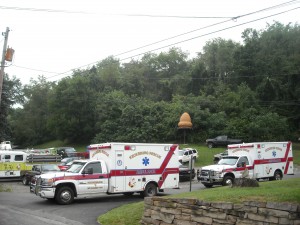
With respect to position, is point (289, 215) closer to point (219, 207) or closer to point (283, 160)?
point (219, 207)

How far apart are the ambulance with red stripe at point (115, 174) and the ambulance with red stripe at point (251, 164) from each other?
3.75 meters

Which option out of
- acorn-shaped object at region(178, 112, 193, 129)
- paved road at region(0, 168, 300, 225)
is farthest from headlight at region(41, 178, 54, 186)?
acorn-shaped object at region(178, 112, 193, 129)

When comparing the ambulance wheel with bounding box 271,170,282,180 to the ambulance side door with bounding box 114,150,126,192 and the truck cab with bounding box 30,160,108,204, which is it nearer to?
the ambulance side door with bounding box 114,150,126,192

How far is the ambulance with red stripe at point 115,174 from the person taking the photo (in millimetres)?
17703

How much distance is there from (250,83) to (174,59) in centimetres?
2974

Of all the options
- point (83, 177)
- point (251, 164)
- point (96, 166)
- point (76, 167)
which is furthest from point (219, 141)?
point (83, 177)

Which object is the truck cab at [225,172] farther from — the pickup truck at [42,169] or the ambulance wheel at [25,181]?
the ambulance wheel at [25,181]

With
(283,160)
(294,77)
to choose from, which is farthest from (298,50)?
(283,160)

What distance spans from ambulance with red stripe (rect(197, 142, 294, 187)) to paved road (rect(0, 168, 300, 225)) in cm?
514

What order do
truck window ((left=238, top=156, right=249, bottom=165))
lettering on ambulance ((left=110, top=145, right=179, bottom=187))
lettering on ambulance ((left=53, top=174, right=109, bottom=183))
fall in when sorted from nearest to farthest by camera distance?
lettering on ambulance ((left=53, top=174, right=109, bottom=183)), lettering on ambulance ((left=110, top=145, right=179, bottom=187)), truck window ((left=238, top=156, right=249, bottom=165))

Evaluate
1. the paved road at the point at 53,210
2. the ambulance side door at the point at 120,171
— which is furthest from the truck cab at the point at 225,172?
the ambulance side door at the point at 120,171

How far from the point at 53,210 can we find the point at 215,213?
8.47 m

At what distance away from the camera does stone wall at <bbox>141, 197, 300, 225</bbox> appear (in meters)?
8.18

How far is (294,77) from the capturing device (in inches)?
2424
